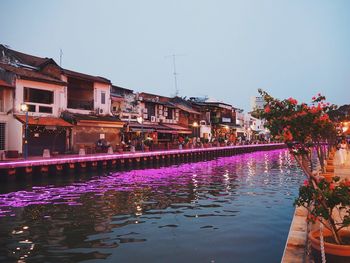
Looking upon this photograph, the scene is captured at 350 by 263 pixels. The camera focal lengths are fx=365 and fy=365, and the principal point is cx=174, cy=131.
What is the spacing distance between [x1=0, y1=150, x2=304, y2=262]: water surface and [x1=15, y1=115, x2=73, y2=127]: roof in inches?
368

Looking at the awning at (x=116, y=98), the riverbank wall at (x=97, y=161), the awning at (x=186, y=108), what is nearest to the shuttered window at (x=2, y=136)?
the riverbank wall at (x=97, y=161)

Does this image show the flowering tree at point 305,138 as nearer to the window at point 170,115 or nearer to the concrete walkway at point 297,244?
the concrete walkway at point 297,244

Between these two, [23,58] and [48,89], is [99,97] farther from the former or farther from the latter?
[23,58]

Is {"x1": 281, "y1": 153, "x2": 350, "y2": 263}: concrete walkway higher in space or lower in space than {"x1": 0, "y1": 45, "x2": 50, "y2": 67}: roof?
lower

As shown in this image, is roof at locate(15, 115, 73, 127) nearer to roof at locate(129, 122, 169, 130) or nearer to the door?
the door

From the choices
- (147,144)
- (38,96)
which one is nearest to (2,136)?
(38,96)

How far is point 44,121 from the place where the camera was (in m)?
30.9

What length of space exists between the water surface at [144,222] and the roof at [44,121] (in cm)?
936

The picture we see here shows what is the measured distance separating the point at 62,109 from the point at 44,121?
11.7 ft

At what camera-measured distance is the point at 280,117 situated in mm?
7703

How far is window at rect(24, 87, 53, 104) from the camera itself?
3091cm

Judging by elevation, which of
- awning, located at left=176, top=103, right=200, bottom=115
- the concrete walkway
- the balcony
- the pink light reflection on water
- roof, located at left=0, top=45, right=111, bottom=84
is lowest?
the pink light reflection on water

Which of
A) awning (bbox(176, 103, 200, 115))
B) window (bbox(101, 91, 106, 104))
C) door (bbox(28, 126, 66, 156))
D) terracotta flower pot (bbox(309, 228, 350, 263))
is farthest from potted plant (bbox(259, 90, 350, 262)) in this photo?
awning (bbox(176, 103, 200, 115))

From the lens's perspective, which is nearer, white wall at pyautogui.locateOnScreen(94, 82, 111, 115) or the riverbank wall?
the riverbank wall
